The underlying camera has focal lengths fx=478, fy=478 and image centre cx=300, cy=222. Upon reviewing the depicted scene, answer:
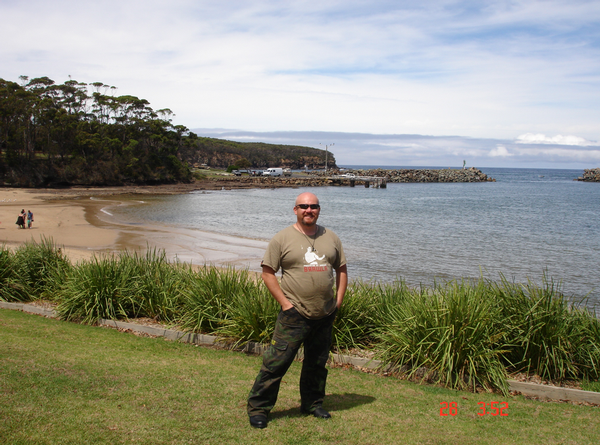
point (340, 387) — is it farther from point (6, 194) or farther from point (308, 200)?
point (6, 194)

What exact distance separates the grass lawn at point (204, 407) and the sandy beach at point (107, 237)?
21.8 ft

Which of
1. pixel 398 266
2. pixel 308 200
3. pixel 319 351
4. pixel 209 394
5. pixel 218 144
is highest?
pixel 218 144

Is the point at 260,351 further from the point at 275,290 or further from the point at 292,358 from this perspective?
the point at 275,290

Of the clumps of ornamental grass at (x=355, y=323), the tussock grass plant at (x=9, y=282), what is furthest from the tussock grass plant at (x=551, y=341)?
the tussock grass plant at (x=9, y=282)

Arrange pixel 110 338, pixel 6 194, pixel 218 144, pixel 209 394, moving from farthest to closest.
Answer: pixel 218 144 → pixel 6 194 → pixel 110 338 → pixel 209 394

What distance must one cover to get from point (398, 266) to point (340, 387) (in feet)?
46.7

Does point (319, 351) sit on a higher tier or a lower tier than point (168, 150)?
lower

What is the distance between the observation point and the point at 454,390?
5863 millimetres

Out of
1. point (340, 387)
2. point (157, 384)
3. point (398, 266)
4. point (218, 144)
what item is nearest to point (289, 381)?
point (340, 387)

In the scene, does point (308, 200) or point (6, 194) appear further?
point (6, 194)

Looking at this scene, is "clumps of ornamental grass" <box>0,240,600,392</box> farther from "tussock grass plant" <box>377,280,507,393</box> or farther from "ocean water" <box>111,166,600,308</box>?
"ocean water" <box>111,166,600,308</box>

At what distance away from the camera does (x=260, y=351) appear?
6.98 meters

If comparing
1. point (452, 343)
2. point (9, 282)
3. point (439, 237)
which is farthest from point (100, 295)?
point (439, 237)
